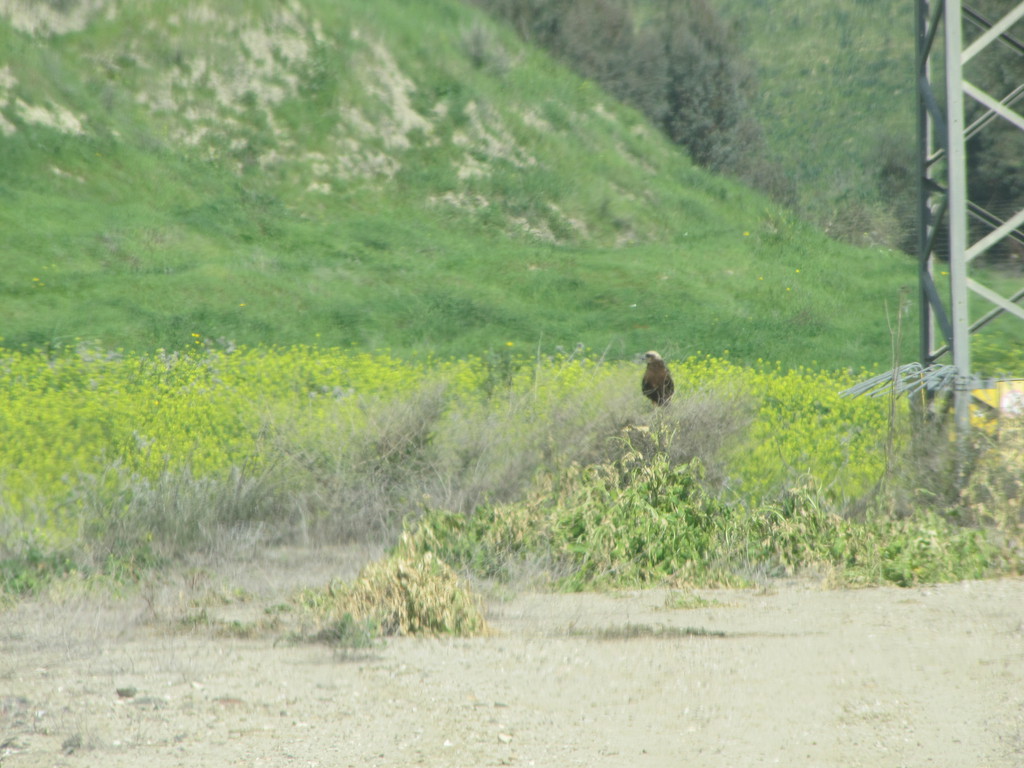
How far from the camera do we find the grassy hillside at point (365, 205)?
59.4 feet

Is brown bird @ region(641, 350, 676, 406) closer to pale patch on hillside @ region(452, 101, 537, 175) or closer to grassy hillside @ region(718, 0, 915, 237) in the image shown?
pale patch on hillside @ region(452, 101, 537, 175)

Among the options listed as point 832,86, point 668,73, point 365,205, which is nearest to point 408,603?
point 365,205

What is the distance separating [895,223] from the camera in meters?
29.5

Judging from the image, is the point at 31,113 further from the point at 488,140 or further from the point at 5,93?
the point at 488,140

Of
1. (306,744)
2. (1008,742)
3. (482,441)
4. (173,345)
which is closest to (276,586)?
(482,441)

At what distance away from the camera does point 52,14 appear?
1043 inches

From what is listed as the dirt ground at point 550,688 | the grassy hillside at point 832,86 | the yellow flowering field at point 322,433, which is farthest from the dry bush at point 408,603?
the grassy hillside at point 832,86

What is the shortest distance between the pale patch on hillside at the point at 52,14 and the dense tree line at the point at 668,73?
13174 millimetres

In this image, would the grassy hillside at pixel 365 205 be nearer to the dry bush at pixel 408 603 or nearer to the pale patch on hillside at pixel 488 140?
the pale patch on hillside at pixel 488 140

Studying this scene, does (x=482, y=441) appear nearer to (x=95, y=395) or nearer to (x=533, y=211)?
(x=95, y=395)

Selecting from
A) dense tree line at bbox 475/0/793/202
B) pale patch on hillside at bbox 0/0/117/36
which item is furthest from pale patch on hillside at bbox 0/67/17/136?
dense tree line at bbox 475/0/793/202

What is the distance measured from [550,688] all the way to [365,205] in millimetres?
22208

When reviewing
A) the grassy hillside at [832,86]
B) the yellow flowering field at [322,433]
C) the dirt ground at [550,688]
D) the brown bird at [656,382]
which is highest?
the grassy hillside at [832,86]

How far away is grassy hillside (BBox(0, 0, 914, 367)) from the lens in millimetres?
18109
